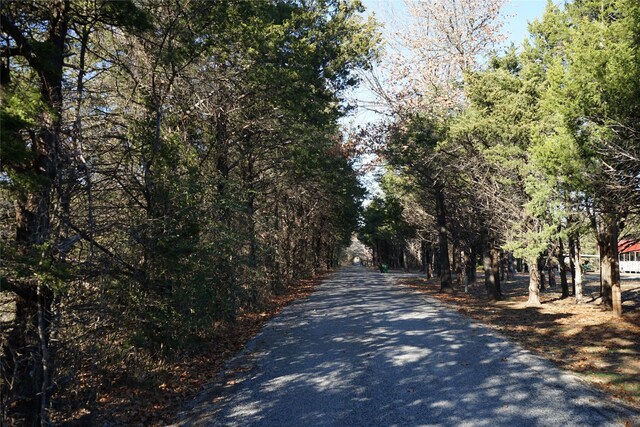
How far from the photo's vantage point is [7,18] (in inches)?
203

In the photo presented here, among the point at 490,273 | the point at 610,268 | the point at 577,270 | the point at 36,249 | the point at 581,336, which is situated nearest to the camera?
the point at 36,249

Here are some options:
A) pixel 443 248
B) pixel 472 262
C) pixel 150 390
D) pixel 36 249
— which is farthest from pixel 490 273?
pixel 36 249

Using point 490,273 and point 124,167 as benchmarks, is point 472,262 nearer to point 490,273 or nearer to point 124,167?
point 490,273

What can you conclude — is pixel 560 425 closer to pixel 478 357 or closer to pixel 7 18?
pixel 478 357

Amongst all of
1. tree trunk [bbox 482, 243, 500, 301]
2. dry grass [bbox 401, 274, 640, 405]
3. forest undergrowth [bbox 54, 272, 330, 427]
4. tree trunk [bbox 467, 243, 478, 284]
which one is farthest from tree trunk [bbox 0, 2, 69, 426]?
tree trunk [bbox 467, 243, 478, 284]

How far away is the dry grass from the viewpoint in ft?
23.9

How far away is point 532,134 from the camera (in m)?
13.8

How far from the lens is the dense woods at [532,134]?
8.41 m

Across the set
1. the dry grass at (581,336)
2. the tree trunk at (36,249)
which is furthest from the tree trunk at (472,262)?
the tree trunk at (36,249)

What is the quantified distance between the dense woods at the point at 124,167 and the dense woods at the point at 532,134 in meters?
5.89

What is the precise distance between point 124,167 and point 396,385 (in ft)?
18.1

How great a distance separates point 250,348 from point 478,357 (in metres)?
4.93

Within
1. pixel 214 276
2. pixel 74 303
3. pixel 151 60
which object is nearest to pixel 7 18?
pixel 74 303

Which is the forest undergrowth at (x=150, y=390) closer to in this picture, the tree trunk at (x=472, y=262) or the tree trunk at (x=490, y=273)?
the tree trunk at (x=490, y=273)
